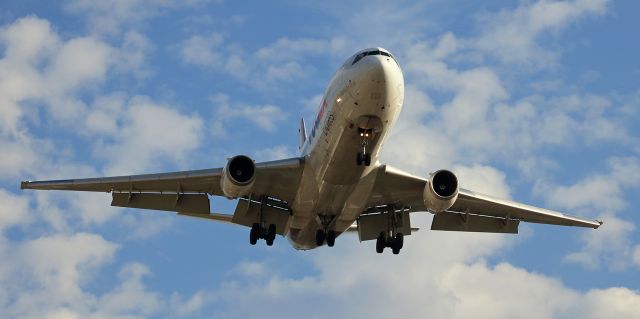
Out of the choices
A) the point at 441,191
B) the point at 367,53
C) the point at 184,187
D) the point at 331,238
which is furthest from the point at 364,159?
the point at 184,187

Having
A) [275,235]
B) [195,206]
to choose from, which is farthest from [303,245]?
[195,206]

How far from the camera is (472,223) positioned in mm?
40656

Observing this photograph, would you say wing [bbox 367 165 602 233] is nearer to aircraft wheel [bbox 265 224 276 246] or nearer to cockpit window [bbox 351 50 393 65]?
aircraft wheel [bbox 265 224 276 246]

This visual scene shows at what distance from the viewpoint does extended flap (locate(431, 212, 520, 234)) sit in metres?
40.5

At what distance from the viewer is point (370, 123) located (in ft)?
105

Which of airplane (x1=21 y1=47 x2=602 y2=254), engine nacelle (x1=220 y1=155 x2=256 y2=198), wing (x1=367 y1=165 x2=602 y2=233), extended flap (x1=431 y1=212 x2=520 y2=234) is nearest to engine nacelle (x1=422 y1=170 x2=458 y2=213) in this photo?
airplane (x1=21 y1=47 x2=602 y2=254)

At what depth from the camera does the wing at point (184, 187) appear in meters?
35.8

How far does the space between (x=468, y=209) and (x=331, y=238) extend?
5.90m

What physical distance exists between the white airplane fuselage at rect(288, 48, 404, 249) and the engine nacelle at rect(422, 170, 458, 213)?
205 centimetres

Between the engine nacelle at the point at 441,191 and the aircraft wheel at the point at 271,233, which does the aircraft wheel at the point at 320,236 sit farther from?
the engine nacelle at the point at 441,191

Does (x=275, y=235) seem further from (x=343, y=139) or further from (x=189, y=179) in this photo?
(x=343, y=139)

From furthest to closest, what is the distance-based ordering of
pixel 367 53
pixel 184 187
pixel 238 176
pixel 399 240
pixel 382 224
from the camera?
pixel 382 224, pixel 399 240, pixel 184 187, pixel 238 176, pixel 367 53

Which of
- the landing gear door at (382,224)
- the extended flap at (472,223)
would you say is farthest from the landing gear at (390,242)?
the extended flap at (472,223)

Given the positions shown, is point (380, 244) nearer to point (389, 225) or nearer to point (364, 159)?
point (389, 225)
